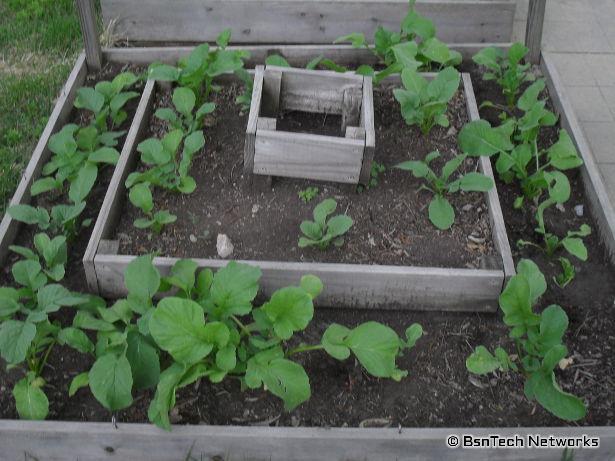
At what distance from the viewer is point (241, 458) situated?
7.33 feet

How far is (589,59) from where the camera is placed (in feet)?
14.6

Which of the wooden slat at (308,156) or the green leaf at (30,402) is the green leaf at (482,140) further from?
the green leaf at (30,402)

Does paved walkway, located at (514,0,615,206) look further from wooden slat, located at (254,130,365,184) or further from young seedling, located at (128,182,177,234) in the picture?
young seedling, located at (128,182,177,234)

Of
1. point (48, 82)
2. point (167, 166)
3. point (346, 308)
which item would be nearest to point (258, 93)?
point (167, 166)

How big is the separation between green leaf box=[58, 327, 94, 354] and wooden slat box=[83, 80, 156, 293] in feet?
1.04

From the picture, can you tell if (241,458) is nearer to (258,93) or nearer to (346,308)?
(346,308)

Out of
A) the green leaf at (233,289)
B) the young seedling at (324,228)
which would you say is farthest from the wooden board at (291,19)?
the green leaf at (233,289)

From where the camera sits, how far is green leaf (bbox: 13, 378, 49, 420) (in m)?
→ 2.27

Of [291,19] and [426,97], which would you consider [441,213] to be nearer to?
[426,97]

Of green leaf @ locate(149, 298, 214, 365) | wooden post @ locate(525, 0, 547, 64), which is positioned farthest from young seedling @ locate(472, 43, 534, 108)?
green leaf @ locate(149, 298, 214, 365)

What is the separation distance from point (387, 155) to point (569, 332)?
1.08m

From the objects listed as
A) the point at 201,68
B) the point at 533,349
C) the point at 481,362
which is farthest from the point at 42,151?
the point at 533,349

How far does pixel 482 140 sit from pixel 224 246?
1139mm

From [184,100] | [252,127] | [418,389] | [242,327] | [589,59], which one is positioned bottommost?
[589,59]
